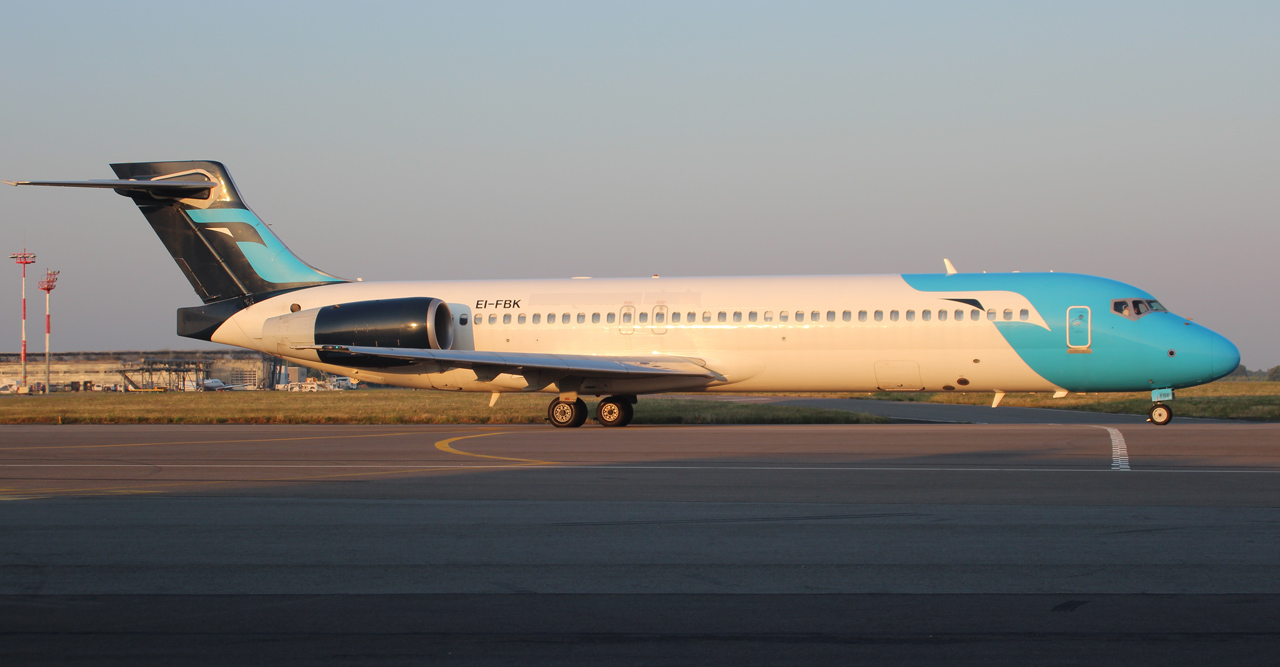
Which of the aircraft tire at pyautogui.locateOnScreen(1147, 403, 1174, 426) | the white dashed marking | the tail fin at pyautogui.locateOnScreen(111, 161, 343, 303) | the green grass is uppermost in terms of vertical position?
the tail fin at pyautogui.locateOnScreen(111, 161, 343, 303)

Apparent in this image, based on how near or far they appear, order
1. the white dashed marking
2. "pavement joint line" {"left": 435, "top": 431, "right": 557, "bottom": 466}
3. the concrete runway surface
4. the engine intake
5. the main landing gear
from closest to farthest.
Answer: the concrete runway surface < the white dashed marking < "pavement joint line" {"left": 435, "top": 431, "right": 557, "bottom": 466} < the main landing gear < the engine intake

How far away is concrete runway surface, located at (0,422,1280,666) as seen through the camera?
5.27 metres

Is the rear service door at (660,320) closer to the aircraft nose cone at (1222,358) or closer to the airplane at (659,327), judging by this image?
the airplane at (659,327)

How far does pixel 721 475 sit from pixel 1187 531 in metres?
5.54

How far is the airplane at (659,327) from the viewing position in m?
21.5

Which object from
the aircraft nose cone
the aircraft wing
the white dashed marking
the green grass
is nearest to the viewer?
the white dashed marking

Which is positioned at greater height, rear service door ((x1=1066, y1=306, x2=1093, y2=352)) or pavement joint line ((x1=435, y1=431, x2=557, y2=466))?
rear service door ((x1=1066, y1=306, x2=1093, y2=352))

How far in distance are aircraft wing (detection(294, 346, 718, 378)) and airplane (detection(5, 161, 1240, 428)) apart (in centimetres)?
5

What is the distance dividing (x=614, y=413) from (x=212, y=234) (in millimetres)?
11580

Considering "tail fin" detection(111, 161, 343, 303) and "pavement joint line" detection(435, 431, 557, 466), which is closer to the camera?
"pavement joint line" detection(435, 431, 557, 466)

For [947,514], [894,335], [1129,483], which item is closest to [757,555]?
[947,514]

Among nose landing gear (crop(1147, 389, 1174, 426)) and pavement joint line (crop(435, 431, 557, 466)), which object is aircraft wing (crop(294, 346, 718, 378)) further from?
nose landing gear (crop(1147, 389, 1174, 426))

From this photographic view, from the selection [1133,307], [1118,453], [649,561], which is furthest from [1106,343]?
[649,561]

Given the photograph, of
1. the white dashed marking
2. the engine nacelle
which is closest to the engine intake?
the engine nacelle
